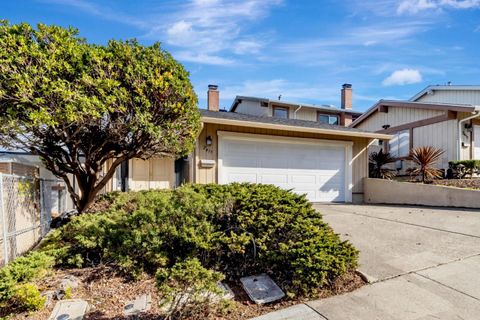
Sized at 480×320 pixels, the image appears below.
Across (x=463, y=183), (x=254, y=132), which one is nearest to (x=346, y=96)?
(x=463, y=183)

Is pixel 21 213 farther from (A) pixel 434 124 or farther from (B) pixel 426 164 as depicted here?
(A) pixel 434 124

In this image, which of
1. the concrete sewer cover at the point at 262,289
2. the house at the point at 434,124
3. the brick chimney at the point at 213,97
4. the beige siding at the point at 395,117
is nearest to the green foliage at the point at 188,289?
the concrete sewer cover at the point at 262,289

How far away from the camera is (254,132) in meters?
9.16

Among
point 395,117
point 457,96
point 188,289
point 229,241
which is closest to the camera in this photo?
point 188,289

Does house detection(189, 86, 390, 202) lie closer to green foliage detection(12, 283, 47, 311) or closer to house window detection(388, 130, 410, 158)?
house window detection(388, 130, 410, 158)

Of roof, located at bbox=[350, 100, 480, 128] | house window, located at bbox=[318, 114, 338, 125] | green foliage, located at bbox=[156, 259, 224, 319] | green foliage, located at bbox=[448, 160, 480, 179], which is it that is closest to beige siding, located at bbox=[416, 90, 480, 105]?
roof, located at bbox=[350, 100, 480, 128]

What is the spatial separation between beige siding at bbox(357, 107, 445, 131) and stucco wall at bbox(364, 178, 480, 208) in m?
4.73

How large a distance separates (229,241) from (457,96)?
17.9m

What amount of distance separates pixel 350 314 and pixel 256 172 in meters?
6.57

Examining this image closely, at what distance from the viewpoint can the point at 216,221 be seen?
3805 mm

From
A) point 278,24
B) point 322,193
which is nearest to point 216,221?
point 278,24

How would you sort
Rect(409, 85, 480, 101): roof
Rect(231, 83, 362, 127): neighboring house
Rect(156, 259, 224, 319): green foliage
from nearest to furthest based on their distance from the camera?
Rect(156, 259, 224, 319): green foliage, Rect(409, 85, 480, 101): roof, Rect(231, 83, 362, 127): neighboring house

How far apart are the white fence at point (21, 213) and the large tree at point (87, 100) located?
0.63 m

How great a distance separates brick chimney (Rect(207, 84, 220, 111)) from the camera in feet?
58.0
